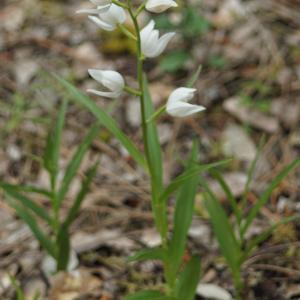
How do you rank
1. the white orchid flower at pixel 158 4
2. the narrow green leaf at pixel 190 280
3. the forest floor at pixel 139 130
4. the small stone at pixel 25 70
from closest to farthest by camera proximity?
the white orchid flower at pixel 158 4, the narrow green leaf at pixel 190 280, the forest floor at pixel 139 130, the small stone at pixel 25 70

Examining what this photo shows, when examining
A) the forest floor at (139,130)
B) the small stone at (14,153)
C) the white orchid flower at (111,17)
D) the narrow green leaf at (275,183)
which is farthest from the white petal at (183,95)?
the small stone at (14,153)

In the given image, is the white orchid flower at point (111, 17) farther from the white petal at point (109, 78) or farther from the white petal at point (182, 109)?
the white petal at point (182, 109)

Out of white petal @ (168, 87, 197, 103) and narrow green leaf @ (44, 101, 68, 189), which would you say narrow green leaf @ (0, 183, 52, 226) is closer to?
narrow green leaf @ (44, 101, 68, 189)

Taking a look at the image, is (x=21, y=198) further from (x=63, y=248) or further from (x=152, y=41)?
(x=152, y=41)

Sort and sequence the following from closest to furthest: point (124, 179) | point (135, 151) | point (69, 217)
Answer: point (135, 151) → point (69, 217) → point (124, 179)

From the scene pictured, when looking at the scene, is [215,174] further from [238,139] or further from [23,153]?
[23,153]

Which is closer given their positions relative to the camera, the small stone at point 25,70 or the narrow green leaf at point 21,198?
Result: the narrow green leaf at point 21,198

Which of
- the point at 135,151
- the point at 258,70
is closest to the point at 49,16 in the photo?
the point at 258,70

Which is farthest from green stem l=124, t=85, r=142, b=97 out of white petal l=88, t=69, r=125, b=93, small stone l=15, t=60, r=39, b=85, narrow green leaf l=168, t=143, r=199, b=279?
small stone l=15, t=60, r=39, b=85
